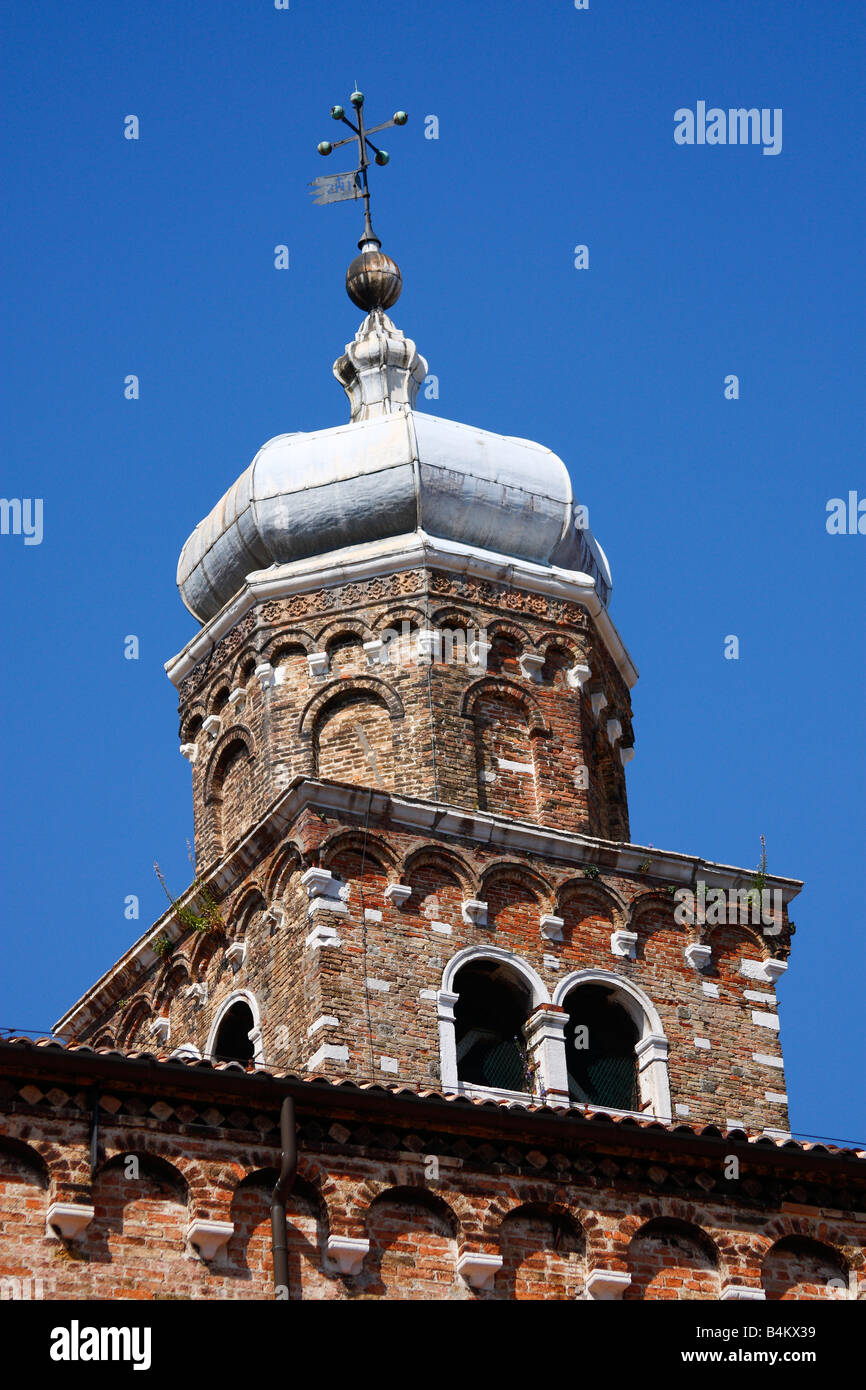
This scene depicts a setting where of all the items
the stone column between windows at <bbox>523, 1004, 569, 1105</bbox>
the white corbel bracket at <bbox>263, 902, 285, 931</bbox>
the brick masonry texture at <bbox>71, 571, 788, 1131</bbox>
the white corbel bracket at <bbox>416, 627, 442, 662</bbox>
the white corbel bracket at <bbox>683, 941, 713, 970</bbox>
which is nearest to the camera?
the stone column between windows at <bbox>523, 1004, 569, 1105</bbox>

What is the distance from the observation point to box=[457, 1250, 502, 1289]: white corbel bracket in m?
19.0

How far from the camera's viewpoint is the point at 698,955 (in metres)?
25.5

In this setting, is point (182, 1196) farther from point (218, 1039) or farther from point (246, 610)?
point (246, 610)

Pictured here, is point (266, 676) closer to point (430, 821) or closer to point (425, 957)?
point (430, 821)

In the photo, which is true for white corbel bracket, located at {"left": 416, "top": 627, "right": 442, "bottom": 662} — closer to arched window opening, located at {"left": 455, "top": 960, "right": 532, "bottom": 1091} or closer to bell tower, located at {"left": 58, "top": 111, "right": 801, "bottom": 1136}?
bell tower, located at {"left": 58, "top": 111, "right": 801, "bottom": 1136}

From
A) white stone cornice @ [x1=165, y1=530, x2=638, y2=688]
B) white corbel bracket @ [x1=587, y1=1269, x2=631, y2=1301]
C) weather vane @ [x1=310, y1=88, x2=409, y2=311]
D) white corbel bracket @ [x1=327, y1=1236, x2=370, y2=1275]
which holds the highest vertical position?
weather vane @ [x1=310, y1=88, x2=409, y2=311]

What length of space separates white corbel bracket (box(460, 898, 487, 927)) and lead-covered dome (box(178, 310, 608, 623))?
4.61m

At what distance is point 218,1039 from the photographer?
25.3 metres

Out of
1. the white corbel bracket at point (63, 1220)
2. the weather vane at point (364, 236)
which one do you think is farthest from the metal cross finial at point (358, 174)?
the white corbel bracket at point (63, 1220)

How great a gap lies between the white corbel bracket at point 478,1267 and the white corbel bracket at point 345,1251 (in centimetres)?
78

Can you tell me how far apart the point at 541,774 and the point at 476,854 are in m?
1.73

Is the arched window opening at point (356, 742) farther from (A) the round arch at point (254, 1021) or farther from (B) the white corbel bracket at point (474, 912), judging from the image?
(A) the round arch at point (254, 1021)

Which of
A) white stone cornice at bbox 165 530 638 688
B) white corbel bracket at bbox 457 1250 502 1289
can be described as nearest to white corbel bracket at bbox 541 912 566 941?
white stone cornice at bbox 165 530 638 688
